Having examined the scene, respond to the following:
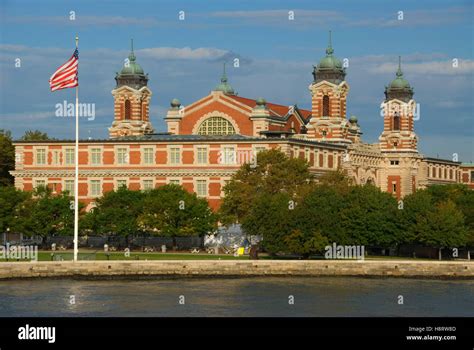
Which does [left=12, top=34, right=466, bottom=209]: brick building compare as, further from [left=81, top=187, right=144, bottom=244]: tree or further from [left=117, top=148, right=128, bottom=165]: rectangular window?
[left=81, top=187, right=144, bottom=244]: tree

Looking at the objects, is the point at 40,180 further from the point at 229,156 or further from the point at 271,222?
the point at 271,222

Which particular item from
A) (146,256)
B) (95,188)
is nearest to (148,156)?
(95,188)

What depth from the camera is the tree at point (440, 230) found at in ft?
350

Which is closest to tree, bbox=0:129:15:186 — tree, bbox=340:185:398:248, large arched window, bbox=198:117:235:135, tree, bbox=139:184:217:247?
large arched window, bbox=198:117:235:135

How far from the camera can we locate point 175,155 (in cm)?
12838

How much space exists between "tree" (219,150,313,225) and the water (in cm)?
2116

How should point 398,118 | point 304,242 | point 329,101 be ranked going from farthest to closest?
point 398,118 → point 329,101 → point 304,242

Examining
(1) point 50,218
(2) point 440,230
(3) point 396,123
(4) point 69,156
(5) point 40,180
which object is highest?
(3) point 396,123

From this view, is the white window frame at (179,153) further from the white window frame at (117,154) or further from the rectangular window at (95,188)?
the rectangular window at (95,188)

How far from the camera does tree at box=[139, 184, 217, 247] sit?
110 m

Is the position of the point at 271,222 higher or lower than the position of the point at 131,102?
lower

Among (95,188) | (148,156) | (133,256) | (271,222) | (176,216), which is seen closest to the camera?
(133,256)

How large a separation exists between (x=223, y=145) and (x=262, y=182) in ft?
38.4

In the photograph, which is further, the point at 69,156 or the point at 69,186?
the point at 69,156
